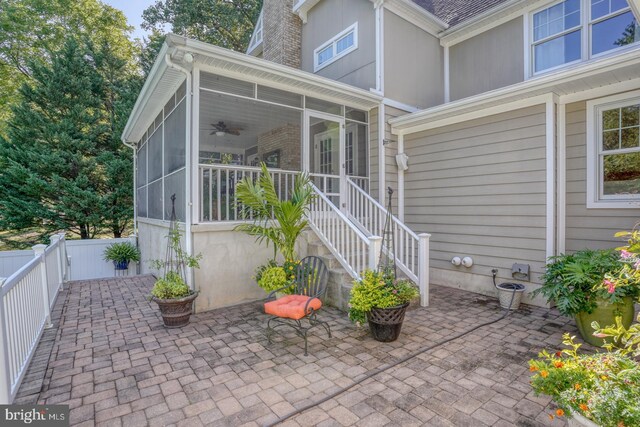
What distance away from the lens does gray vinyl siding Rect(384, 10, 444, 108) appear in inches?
271

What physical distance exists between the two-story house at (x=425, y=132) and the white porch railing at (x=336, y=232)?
0.04 metres

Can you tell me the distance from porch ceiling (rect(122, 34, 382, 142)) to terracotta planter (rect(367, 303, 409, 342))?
3924mm

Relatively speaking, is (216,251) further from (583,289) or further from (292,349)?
(583,289)

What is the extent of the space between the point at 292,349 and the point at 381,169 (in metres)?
4.40

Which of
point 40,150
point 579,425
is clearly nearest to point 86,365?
point 579,425

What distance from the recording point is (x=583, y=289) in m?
3.62

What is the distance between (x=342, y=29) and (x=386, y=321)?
713cm

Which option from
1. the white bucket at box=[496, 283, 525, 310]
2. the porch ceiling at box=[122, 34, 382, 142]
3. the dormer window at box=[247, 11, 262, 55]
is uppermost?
the dormer window at box=[247, 11, 262, 55]

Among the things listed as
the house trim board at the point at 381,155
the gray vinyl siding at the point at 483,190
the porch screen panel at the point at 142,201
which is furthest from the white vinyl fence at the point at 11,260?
the gray vinyl siding at the point at 483,190

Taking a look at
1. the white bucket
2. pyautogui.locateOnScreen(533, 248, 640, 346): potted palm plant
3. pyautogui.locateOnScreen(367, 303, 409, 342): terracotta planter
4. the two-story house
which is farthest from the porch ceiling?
pyautogui.locateOnScreen(533, 248, 640, 346): potted palm plant

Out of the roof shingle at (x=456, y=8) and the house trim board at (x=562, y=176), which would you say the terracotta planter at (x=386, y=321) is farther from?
the roof shingle at (x=456, y=8)

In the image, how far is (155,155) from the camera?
7.65 meters

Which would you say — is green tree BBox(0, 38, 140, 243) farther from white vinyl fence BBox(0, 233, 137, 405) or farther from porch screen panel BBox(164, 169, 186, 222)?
porch screen panel BBox(164, 169, 186, 222)

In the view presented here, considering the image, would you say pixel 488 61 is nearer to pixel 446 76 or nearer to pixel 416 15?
pixel 446 76
